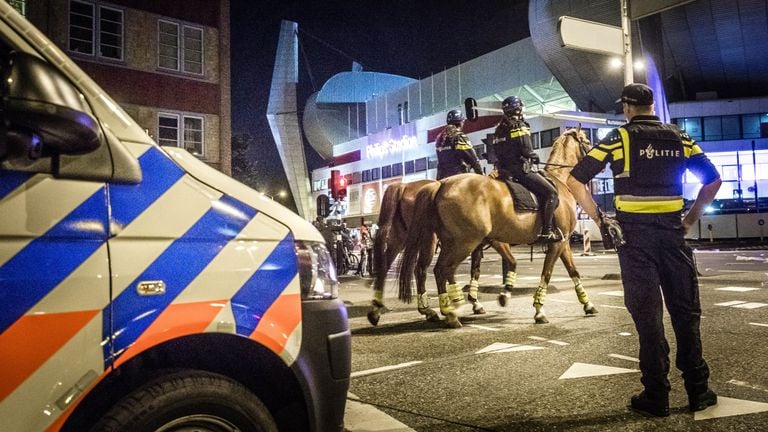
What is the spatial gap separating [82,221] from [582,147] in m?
7.50

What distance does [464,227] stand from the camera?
702 centimetres

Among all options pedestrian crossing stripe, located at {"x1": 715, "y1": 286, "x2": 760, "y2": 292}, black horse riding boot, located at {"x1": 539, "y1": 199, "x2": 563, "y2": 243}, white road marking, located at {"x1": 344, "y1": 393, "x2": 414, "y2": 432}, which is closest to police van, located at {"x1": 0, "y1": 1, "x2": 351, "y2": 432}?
white road marking, located at {"x1": 344, "y1": 393, "x2": 414, "y2": 432}

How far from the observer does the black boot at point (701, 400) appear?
3.43 m

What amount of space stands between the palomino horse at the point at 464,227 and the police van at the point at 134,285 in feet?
15.7

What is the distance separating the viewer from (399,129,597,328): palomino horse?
22.9 ft

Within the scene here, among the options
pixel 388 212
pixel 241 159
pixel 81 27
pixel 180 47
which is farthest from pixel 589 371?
pixel 241 159

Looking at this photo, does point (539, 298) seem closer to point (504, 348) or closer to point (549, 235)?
point (549, 235)

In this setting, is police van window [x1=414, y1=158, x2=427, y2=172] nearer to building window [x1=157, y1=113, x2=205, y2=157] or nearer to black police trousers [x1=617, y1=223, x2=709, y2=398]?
building window [x1=157, y1=113, x2=205, y2=157]

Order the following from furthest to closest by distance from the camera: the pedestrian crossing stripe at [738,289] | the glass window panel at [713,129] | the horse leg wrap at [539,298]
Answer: the glass window panel at [713,129] → the pedestrian crossing stripe at [738,289] → the horse leg wrap at [539,298]

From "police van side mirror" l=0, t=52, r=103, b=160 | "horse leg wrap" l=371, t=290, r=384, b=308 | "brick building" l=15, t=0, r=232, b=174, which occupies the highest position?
"brick building" l=15, t=0, r=232, b=174

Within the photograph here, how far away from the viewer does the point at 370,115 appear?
7188 cm

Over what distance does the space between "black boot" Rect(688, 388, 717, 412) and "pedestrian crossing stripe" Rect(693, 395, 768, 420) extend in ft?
0.09

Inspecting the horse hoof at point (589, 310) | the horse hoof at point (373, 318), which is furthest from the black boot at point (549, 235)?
the horse hoof at point (373, 318)

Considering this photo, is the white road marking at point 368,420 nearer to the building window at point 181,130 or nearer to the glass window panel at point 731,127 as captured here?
the building window at point 181,130
